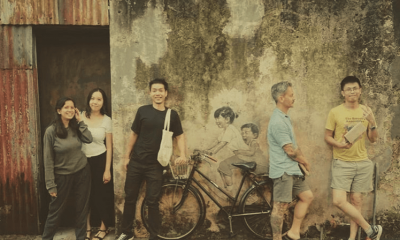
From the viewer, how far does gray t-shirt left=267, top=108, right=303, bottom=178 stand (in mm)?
5004

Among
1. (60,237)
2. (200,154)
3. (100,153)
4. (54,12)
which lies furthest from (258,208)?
(54,12)

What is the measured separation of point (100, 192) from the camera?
19.2 ft

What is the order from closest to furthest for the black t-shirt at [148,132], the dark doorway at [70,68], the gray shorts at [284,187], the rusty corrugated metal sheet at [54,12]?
the gray shorts at [284,187] → the black t-shirt at [148,132] → the rusty corrugated metal sheet at [54,12] → the dark doorway at [70,68]

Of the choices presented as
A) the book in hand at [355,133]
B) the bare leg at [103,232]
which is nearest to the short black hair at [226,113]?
the book in hand at [355,133]

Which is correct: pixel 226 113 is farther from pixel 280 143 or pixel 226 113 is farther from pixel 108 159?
pixel 108 159

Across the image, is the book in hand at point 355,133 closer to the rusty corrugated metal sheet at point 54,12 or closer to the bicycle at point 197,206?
the bicycle at point 197,206

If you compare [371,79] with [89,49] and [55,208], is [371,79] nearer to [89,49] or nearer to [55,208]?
[89,49]

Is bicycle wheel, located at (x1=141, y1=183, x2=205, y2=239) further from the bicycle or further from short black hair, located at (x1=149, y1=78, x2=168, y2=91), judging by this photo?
short black hair, located at (x1=149, y1=78, x2=168, y2=91)

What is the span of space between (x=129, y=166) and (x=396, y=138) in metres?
4.07

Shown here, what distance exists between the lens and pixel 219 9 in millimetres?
5703

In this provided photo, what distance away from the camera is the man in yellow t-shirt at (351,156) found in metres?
5.34

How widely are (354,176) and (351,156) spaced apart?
0.29m

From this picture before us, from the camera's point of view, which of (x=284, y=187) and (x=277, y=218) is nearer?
(x=284, y=187)

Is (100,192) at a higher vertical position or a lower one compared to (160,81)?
lower
